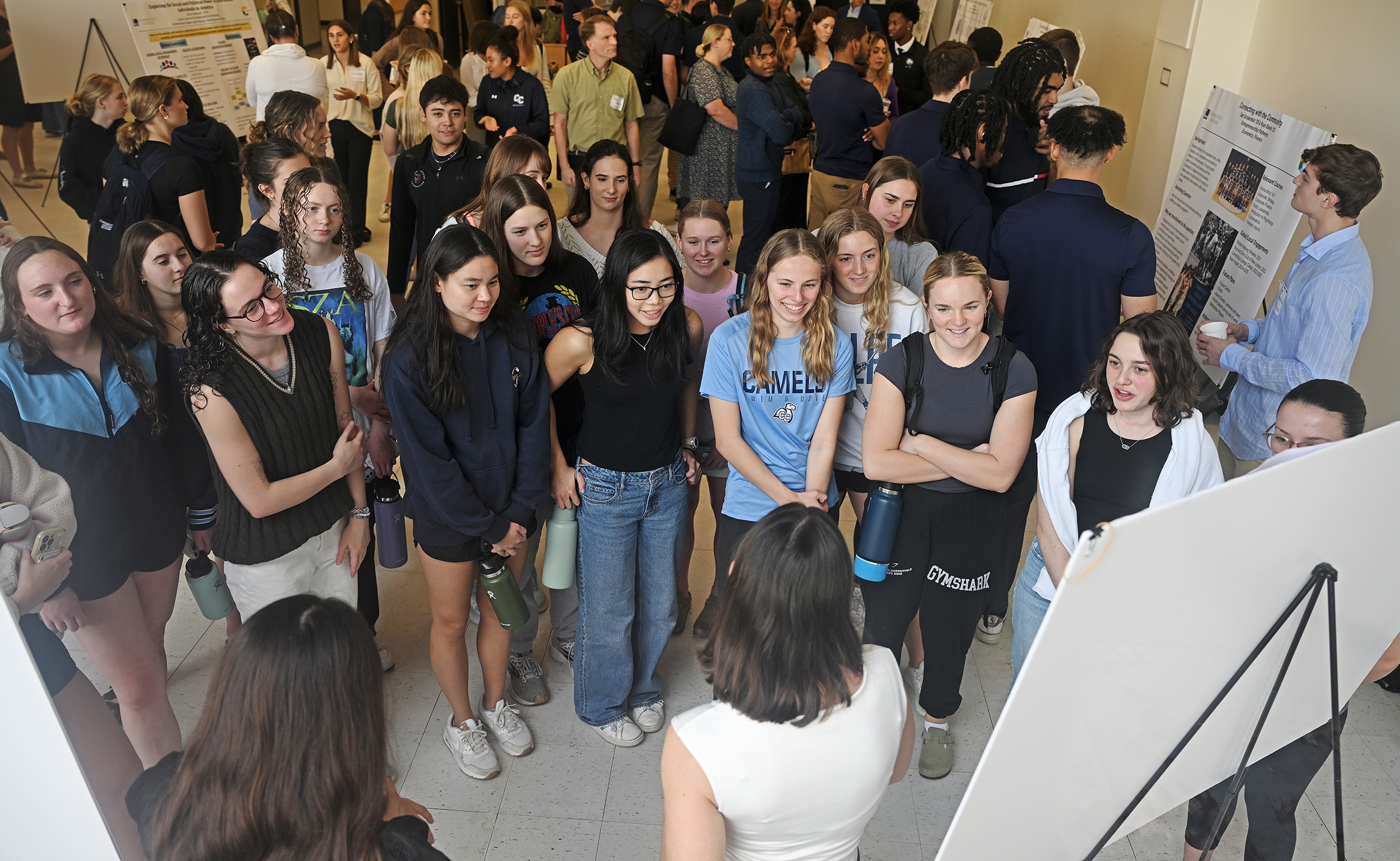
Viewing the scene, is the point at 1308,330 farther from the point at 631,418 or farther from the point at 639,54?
the point at 639,54

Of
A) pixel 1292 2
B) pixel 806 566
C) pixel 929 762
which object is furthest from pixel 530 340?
pixel 1292 2

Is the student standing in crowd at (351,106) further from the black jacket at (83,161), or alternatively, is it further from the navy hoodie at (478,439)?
the navy hoodie at (478,439)

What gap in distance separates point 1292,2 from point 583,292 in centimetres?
368

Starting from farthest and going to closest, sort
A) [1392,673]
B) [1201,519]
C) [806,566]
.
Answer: [1392,673]
[806,566]
[1201,519]

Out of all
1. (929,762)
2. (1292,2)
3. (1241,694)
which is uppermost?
(1292,2)

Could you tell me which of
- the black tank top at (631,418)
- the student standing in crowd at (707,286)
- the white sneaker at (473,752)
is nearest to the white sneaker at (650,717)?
the student standing in crowd at (707,286)

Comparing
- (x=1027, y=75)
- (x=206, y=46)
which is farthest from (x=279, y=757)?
(x=206, y=46)

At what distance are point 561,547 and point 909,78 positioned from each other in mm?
5794

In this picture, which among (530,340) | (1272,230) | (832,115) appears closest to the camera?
(530,340)

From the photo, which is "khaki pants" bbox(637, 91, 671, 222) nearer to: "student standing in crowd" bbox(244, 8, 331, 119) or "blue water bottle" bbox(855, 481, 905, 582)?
"student standing in crowd" bbox(244, 8, 331, 119)

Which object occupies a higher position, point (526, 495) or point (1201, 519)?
point (1201, 519)

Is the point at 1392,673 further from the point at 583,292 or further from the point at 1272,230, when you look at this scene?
the point at 583,292

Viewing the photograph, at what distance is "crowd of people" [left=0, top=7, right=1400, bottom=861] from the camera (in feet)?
4.60

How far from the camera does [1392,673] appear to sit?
3.05 meters
